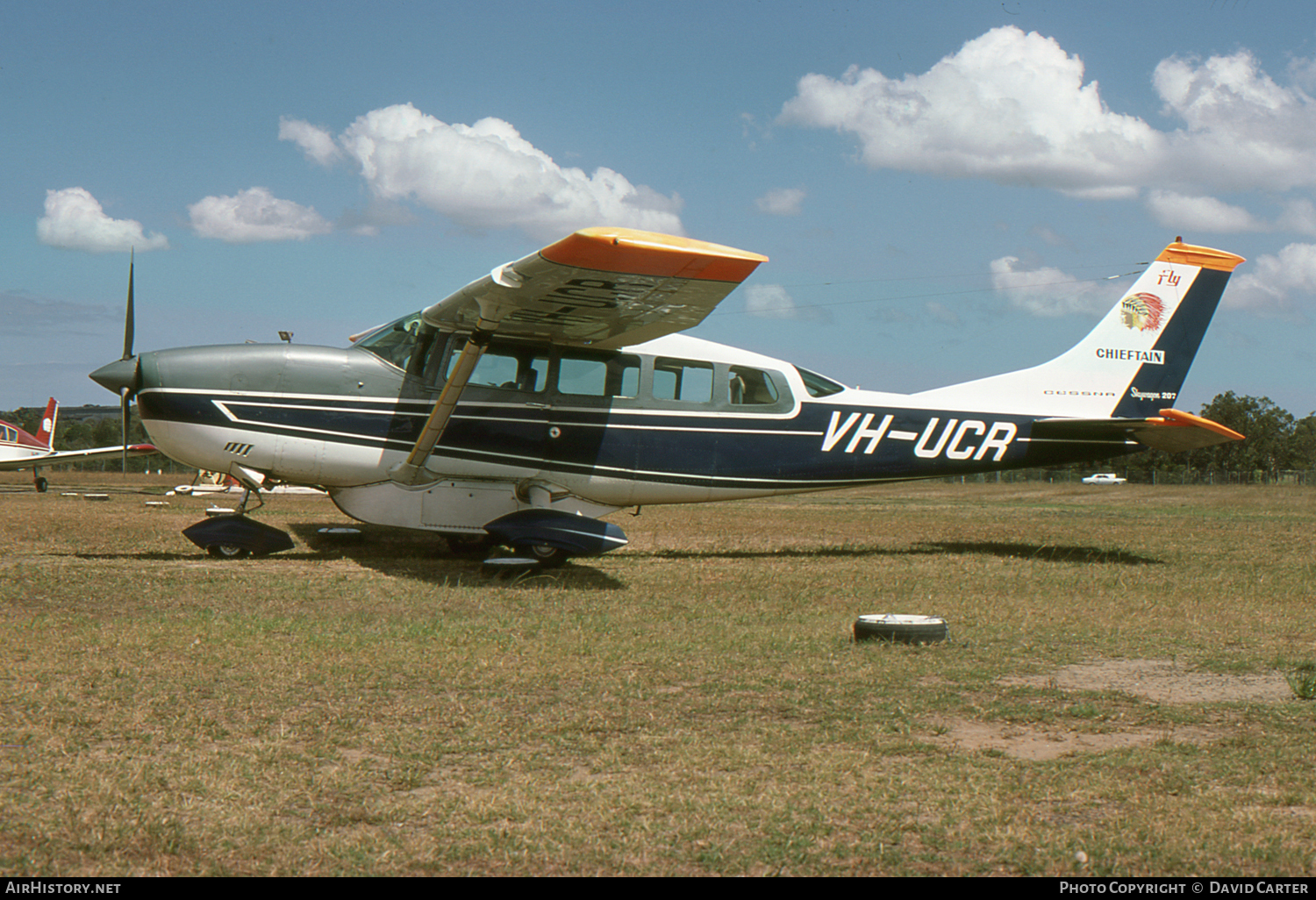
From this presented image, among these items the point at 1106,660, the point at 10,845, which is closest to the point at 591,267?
the point at 1106,660

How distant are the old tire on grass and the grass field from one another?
0.46 feet

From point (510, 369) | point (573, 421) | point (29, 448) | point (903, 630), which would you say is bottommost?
point (29, 448)

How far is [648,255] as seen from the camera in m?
8.12

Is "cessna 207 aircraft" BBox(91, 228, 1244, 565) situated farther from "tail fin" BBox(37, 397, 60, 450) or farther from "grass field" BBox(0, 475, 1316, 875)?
"tail fin" BBox(37, 397, 60, 450)

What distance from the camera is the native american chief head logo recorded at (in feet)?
44.3

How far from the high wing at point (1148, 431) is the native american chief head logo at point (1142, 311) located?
1.21 m

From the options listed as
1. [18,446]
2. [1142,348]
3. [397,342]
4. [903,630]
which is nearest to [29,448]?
[18,446]

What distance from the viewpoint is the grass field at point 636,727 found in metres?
3.10

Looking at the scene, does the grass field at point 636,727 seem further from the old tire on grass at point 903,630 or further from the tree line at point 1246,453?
the tree line at point 1246,453

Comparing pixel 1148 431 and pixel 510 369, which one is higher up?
pixel 510 369

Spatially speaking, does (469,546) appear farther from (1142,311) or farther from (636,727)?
(1142,311)

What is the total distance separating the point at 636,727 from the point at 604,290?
5.35m

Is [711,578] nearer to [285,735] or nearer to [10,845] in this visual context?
[285,735]

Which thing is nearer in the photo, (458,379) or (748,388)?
(458,379)
